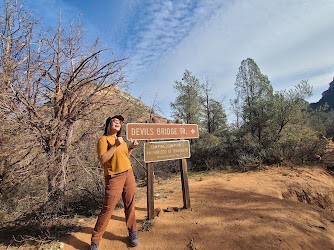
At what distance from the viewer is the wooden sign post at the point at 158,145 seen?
3.44 meters

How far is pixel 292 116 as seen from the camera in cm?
996

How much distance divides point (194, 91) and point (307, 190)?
47.5 feet

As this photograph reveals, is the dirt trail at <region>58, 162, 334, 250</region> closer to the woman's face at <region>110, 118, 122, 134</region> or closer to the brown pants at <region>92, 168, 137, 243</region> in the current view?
the brown pants at <region>92, 168, 137, 243</region>

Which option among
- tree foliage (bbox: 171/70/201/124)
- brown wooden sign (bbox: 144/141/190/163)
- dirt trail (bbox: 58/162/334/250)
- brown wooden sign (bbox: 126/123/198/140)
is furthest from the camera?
tree foliage (bbox: 171/70/201/124)

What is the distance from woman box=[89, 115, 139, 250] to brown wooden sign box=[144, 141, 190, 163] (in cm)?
79

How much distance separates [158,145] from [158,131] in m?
0.30

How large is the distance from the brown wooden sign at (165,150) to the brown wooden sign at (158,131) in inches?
5.7

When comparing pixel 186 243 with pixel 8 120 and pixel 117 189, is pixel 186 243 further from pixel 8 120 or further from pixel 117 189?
pixel 8 120

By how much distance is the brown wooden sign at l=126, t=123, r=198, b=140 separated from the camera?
337 centimetres

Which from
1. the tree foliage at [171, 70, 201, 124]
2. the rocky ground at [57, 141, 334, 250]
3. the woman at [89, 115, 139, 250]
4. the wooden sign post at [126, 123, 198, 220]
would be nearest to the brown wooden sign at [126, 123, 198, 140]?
Result: the wooden sign post at [126, 123, 198, 220]

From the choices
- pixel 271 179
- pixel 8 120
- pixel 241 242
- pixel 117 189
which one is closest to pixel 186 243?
pixel 241 242

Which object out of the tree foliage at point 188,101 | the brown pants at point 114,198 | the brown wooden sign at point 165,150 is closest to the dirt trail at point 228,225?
the brown pants at point 114,198

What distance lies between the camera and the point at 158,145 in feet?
12.0

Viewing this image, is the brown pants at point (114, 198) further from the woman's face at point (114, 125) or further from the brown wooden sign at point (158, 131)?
the brown wooden sign at point (158, 131)
